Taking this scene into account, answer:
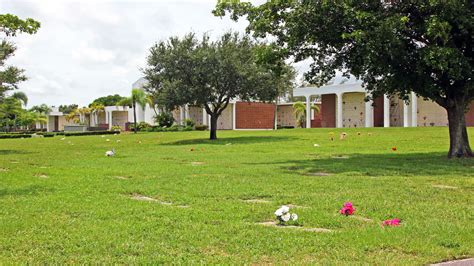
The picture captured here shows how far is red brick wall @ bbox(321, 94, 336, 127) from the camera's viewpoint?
57.9 metres

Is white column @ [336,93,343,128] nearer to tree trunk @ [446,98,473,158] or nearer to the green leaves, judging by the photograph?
the green leaves

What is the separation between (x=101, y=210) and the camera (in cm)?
748

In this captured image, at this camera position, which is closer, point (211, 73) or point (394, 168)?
point (394, 168)

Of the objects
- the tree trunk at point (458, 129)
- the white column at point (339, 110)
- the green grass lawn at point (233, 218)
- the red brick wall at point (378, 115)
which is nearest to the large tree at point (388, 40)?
the tree trunk at point (458, 129)

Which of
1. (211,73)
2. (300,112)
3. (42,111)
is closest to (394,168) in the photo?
(211,73)

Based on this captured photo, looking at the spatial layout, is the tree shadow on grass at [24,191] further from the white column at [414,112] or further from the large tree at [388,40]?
the white column at [414,112]

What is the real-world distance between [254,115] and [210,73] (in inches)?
1556

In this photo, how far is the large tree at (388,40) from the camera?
43.6ft

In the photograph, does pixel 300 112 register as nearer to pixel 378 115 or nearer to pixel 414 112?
pixel 378 115

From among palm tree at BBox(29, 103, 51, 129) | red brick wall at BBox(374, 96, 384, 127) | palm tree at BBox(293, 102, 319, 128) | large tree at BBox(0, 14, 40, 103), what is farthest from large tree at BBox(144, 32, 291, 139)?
palm tree at BBox(29, 103, 51, 129)

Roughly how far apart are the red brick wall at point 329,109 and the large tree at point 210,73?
25.6m

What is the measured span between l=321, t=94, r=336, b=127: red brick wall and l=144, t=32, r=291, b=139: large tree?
25.6 m

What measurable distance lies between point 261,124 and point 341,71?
54.4 metres

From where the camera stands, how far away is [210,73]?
31.9 m
